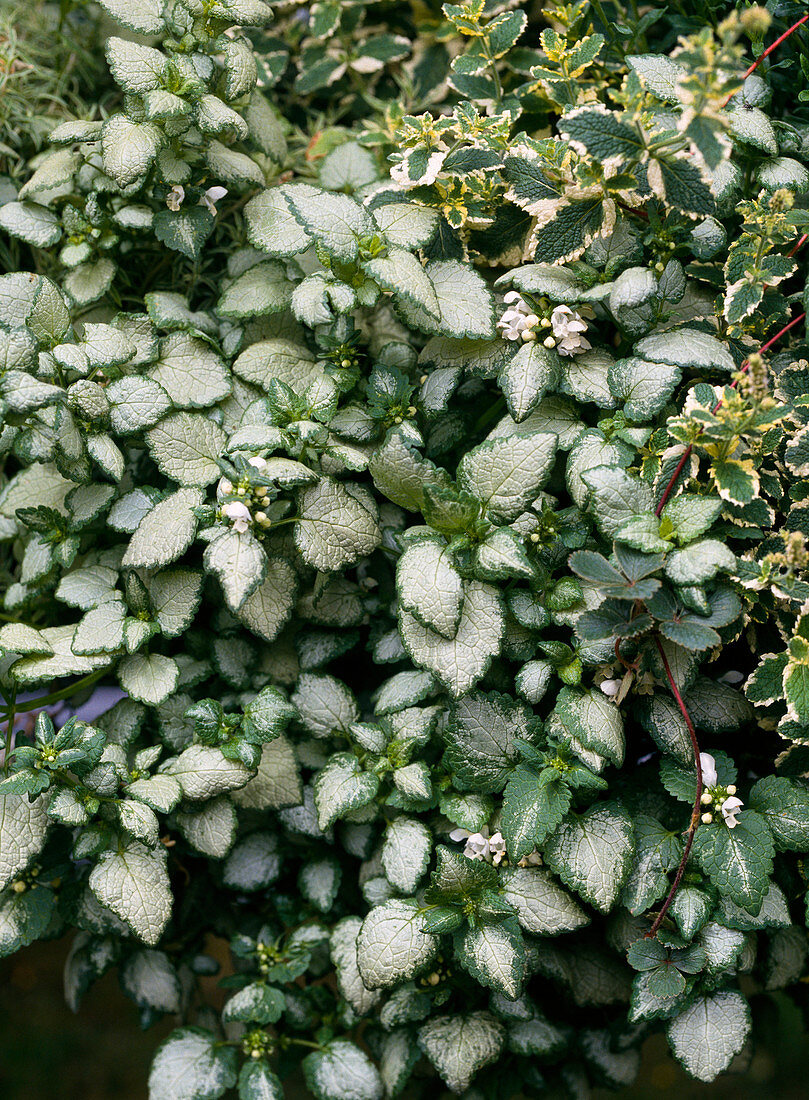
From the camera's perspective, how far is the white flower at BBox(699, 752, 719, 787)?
79cm

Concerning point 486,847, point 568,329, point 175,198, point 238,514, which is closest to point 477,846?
point 486,847

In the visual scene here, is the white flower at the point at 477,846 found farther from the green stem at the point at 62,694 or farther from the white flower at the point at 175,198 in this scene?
the white flower at the point at 175,198

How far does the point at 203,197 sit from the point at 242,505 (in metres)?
0.41

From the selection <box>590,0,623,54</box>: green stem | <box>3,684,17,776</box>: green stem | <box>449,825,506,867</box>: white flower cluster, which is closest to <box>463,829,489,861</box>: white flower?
<box>449,825,506,867</box>: white flower cluster

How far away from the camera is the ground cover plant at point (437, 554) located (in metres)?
0.78

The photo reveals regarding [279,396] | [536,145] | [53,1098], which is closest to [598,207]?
[536,145]

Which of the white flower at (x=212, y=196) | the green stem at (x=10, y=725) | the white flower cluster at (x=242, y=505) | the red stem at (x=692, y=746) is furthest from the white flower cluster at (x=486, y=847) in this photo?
the white flower at (x=212, y=196)

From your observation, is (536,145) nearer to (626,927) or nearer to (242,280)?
(242,280)

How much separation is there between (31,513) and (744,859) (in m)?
0.79

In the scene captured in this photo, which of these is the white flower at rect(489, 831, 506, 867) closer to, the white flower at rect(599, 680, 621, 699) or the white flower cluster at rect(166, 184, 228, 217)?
the white flower at rect(599, 680, 621, 699)

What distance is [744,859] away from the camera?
2.50 feet

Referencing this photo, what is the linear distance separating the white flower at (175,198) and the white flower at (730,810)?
835 mm

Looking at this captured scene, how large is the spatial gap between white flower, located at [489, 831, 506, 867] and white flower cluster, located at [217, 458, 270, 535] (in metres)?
0.38

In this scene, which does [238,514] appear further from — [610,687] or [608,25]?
[608,25]
